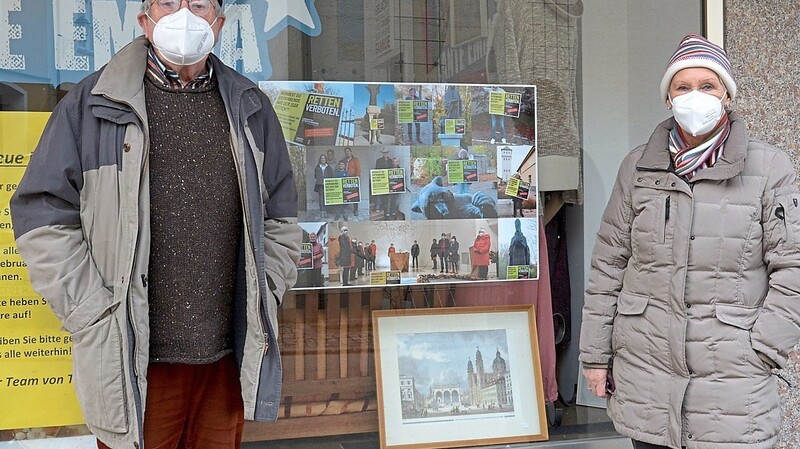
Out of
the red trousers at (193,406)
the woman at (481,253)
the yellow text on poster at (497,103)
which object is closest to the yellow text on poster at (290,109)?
the yellow text on poster at (497,103)

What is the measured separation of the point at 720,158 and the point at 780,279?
413 mm

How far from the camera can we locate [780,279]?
2791 millimetres

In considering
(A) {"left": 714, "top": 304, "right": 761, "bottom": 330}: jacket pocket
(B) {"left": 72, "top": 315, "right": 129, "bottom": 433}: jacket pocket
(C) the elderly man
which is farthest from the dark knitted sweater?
(A) {"left": 714, "top": 304, "right": 761, "bottom": 330}: jacket pocket

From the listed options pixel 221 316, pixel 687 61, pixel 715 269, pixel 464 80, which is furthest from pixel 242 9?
pixel 715 269

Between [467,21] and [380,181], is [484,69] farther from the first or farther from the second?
[380,181]

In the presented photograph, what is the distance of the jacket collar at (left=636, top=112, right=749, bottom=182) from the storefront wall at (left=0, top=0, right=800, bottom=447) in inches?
49.5

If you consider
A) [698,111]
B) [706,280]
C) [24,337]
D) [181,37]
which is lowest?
[24,337]

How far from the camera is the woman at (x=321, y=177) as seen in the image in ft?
13.2

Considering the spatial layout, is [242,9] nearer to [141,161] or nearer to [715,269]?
[141,161]

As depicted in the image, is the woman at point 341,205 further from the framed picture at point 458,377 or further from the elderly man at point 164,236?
the elderly man at point 164,236

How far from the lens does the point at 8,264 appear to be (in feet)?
11.6

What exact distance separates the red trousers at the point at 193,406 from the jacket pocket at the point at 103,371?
15cm

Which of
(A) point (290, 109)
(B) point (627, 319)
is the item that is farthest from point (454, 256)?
(B) point (627, 319)

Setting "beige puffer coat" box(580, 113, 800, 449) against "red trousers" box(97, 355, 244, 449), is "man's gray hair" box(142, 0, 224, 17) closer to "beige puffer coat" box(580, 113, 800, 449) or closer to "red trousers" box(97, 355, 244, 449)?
"red trousers" box(97, 355, 244, 449)
